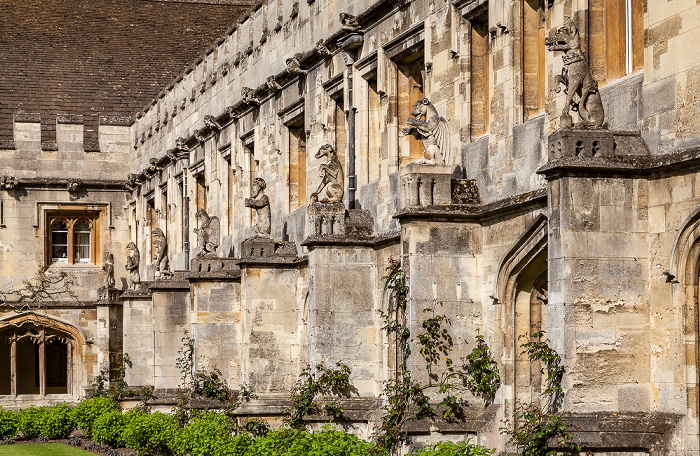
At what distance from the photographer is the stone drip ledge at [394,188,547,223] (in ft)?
37.4

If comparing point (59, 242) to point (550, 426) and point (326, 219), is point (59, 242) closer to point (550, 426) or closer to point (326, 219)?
point (326, 219)

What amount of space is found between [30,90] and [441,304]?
2320cm

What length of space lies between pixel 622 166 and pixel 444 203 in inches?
125

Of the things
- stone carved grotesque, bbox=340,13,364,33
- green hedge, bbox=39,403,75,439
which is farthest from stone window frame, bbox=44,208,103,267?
stone carved grotesque, bbox=340,13,364,33

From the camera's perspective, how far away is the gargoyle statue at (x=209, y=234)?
827 inches

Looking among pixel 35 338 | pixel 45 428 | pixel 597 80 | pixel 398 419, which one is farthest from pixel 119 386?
pixel 597 80

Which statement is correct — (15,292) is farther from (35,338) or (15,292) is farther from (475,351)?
(475,351)

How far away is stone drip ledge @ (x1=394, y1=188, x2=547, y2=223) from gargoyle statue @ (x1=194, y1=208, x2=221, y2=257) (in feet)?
30.1

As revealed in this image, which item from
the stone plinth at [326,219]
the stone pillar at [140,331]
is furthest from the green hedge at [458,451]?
the stone pillar at [140,331]

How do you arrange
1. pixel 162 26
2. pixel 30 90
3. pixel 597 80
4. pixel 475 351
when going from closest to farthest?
pixel 597 80, pixel 475 351, pixel 30 90, pixel 162 26

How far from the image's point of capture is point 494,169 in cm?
Answer: 1223

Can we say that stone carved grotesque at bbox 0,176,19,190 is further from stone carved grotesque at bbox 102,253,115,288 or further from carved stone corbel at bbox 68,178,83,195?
stone carved grotesque at bbox 102,253,115,288

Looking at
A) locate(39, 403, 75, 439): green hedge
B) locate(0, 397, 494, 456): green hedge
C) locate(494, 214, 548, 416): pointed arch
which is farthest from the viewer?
locate(39, 403, 75, 439): green hedge

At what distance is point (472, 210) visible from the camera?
1239cm
